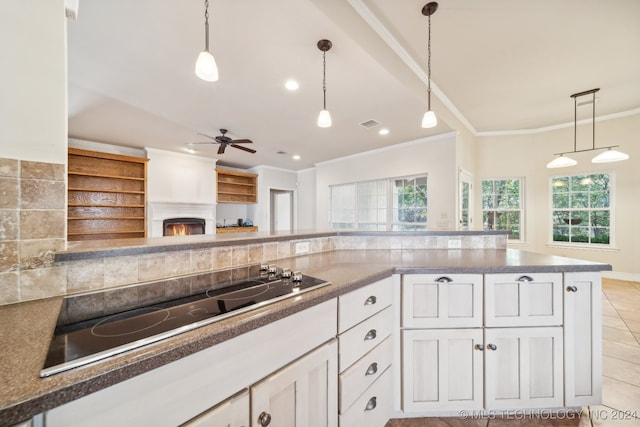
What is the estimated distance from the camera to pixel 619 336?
2412 millimetres

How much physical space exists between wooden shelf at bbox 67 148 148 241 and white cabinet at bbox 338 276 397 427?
5.33 metres

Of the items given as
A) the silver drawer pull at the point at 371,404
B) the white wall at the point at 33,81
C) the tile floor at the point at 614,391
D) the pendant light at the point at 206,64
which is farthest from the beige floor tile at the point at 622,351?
the white wall at the point at 33,81

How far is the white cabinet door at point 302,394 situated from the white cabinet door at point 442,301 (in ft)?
1.96

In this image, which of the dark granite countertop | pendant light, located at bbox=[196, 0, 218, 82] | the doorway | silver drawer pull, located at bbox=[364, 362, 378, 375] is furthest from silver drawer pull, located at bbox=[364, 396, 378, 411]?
the doorway

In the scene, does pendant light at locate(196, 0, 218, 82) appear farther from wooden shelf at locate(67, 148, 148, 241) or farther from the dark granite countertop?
wooden shelf at locate(67, 148, 148, 241)

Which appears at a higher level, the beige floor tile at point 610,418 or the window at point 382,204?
the window at point 382,204

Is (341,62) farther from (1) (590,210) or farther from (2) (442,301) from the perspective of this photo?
Result: (1) (590,210)

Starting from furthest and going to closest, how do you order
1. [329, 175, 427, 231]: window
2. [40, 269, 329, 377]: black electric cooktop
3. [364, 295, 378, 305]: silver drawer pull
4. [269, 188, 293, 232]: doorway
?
1. [269, 188, 293, 232]: doorway
2. [329, 175, 427, 231]: window
3. [364, 295, 378, 305]: silver drawer pull
4. [40, 269, 329, 377]: black electric cooktop

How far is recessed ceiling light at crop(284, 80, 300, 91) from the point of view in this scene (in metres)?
2.56

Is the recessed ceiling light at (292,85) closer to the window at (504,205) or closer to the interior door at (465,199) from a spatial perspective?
the interior door at (465,199)

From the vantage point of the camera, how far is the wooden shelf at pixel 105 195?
14.3ft

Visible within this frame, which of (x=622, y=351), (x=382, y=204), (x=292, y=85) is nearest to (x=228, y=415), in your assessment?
(x=292, y=85)

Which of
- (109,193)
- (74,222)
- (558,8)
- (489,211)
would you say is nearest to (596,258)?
(489,211)

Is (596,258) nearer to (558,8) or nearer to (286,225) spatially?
(558,8)
